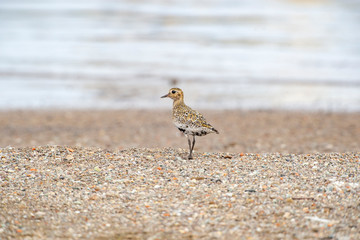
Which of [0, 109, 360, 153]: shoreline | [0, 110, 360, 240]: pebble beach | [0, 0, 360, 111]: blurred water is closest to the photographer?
[0, 110, 360, 240]: pebble beach

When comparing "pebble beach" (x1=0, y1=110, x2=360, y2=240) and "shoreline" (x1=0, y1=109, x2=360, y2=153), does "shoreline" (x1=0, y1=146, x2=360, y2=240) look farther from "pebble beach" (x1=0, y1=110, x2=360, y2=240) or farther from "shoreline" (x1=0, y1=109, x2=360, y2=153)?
"shoreline" (x1=0, y1=109, x2=360, y2=153)

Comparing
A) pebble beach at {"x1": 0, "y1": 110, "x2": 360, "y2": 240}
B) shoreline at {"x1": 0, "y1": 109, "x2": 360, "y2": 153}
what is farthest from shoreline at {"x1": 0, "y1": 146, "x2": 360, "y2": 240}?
shoreline at {"x1": 0, "y1": 109, "x2": 360, "y2": 153}

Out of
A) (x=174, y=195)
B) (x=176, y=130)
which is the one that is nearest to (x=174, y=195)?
(x=174, y=195)

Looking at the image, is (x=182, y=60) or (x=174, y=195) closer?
(x=174, y=195)

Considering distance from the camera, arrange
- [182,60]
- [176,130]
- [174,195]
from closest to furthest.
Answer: [174,195] < [176,130] < [182,60]

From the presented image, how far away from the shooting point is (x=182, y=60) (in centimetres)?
2738

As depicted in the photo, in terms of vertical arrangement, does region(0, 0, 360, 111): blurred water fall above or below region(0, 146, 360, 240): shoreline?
above

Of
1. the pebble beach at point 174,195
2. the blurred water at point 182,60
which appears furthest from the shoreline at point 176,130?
the pebble beach at point 174,195

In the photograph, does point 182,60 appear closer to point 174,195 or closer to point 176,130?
point 176,130

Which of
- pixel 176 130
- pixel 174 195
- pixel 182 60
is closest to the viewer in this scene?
pixel 174 195

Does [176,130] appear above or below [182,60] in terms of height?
below

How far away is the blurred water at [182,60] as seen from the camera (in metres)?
20.0

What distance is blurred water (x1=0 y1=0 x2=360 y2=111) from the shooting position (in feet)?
65.5

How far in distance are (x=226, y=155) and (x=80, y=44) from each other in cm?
2464
